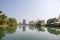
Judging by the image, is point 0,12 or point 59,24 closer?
point 59,24

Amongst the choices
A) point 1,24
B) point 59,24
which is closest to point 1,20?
point 1,24

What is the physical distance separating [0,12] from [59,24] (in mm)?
14337

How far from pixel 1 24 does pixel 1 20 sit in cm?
137

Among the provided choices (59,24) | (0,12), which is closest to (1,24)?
(0,12)

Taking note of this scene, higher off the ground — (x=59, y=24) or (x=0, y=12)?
(x=0, y=12)

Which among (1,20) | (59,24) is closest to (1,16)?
(1,20)

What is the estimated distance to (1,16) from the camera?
3089 centimetres

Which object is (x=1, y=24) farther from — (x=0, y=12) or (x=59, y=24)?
(x=59, y=24)

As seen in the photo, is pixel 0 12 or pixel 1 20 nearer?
pixel 1 20

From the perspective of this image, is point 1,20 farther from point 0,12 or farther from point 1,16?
point 0,12

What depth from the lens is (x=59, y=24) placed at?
98.5 feet

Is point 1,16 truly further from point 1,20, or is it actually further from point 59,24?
point 59,24

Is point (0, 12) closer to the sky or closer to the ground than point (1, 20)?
closer to the sky

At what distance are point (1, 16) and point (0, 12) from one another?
2359 mm
